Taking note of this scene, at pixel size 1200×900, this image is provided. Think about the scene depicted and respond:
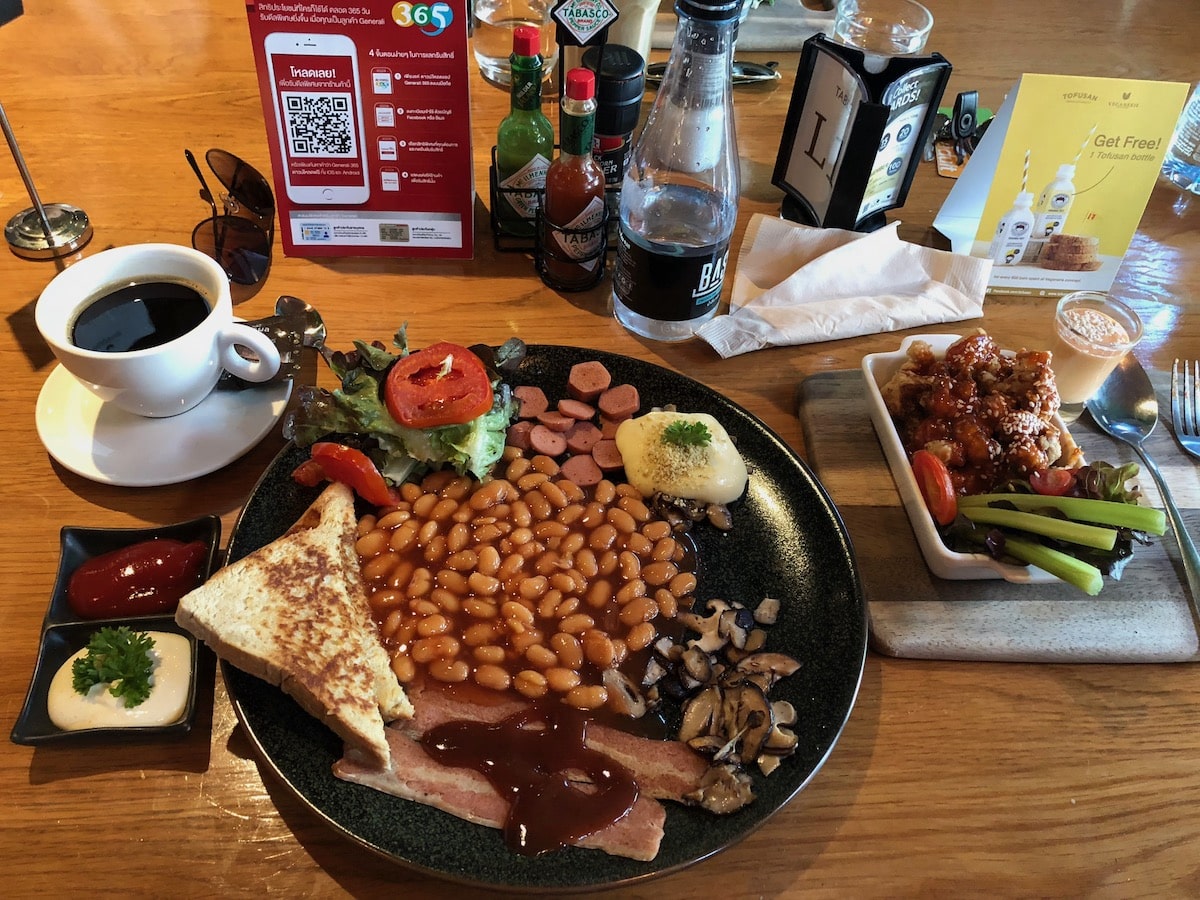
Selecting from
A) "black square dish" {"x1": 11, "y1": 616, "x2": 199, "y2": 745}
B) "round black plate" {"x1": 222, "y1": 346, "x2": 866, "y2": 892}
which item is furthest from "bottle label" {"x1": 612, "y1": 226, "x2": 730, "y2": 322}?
"black square dish" {"x1": 11, "y1": 616, "x2": 199, "y2": 745}

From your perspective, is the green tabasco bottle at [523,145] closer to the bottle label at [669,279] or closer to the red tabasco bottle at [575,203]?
the red tabasco bottle at [575,203]

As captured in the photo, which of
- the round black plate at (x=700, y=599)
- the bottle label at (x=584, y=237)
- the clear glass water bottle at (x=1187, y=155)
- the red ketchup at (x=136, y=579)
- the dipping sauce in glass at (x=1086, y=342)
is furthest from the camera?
the clear glass water bottle at (x=1187, y=155)

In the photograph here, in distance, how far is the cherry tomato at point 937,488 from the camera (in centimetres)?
158

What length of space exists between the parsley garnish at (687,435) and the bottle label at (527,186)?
0.73 m

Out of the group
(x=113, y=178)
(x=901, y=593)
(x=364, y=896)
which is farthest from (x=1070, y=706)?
(x=113, y=178)

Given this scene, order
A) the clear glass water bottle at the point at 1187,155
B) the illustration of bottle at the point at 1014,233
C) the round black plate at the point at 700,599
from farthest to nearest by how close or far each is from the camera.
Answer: the clear glass water bottle at the point at 1187,155 < the illustration of bottle at the point at 1014,233 < the round black plate at the point at 700,599

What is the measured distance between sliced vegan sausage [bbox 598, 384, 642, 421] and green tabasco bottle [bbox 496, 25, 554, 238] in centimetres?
58

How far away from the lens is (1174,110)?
6.42 feet

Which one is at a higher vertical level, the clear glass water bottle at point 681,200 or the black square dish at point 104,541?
the clear glass water bottle at point 681,200

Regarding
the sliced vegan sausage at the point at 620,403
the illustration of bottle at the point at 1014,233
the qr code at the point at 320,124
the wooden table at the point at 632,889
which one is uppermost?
the qr code at the point at 320,124

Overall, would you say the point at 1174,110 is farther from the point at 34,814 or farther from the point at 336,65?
the point at 34,814

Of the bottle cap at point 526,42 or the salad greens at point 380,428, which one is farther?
the bottle cap at point 526,42

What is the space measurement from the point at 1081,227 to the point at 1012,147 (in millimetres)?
287

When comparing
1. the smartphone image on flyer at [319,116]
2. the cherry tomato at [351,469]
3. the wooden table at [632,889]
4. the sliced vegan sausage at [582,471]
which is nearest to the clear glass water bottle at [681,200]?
the wooden table at [632,889]
